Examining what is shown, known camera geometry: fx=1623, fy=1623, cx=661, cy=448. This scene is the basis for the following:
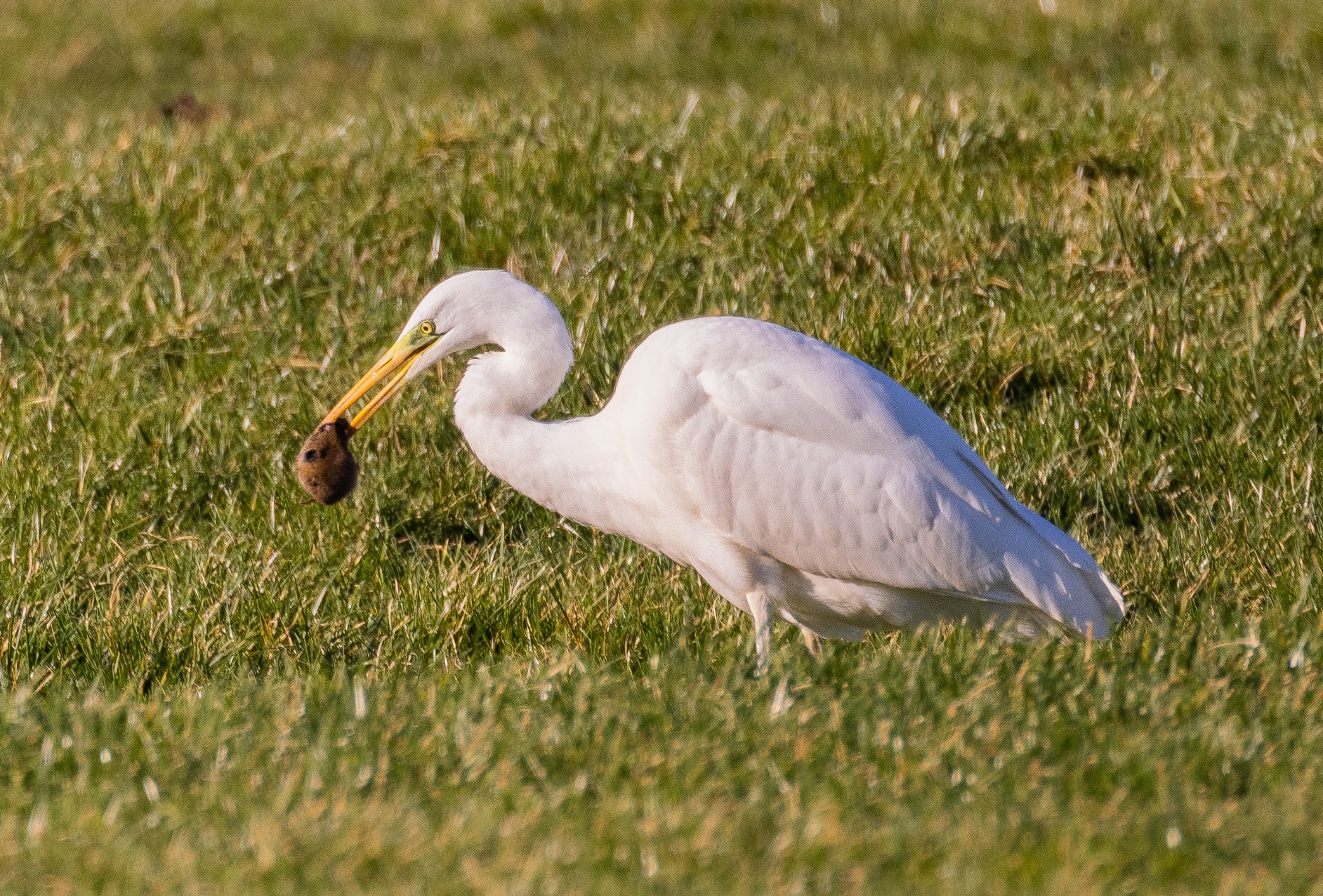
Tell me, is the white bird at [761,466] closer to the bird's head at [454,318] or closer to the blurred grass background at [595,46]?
the bird's head at [454,318]

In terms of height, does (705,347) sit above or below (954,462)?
above

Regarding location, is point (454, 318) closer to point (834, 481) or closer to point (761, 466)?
point (761, 466)

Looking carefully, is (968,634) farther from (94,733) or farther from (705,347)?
(94,733)

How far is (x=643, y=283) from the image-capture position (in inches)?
240

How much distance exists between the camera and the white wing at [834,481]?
155 inches

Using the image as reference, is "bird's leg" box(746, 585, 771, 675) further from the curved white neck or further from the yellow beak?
the yellow beak

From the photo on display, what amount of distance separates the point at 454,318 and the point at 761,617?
1074 millimetres

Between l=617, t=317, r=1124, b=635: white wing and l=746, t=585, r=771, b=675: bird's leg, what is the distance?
114 millimetres

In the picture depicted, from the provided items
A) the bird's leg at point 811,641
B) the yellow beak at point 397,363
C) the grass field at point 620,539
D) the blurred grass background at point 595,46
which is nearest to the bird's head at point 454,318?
the yellow beak at point 397,363

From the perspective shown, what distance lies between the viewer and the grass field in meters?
2.79

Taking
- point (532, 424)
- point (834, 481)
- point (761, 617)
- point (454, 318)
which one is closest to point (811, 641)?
point (761, 617)

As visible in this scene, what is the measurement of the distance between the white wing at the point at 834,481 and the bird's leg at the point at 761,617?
0.37ft

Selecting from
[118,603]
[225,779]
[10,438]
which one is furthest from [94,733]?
[10,438]

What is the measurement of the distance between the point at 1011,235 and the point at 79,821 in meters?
4.36
